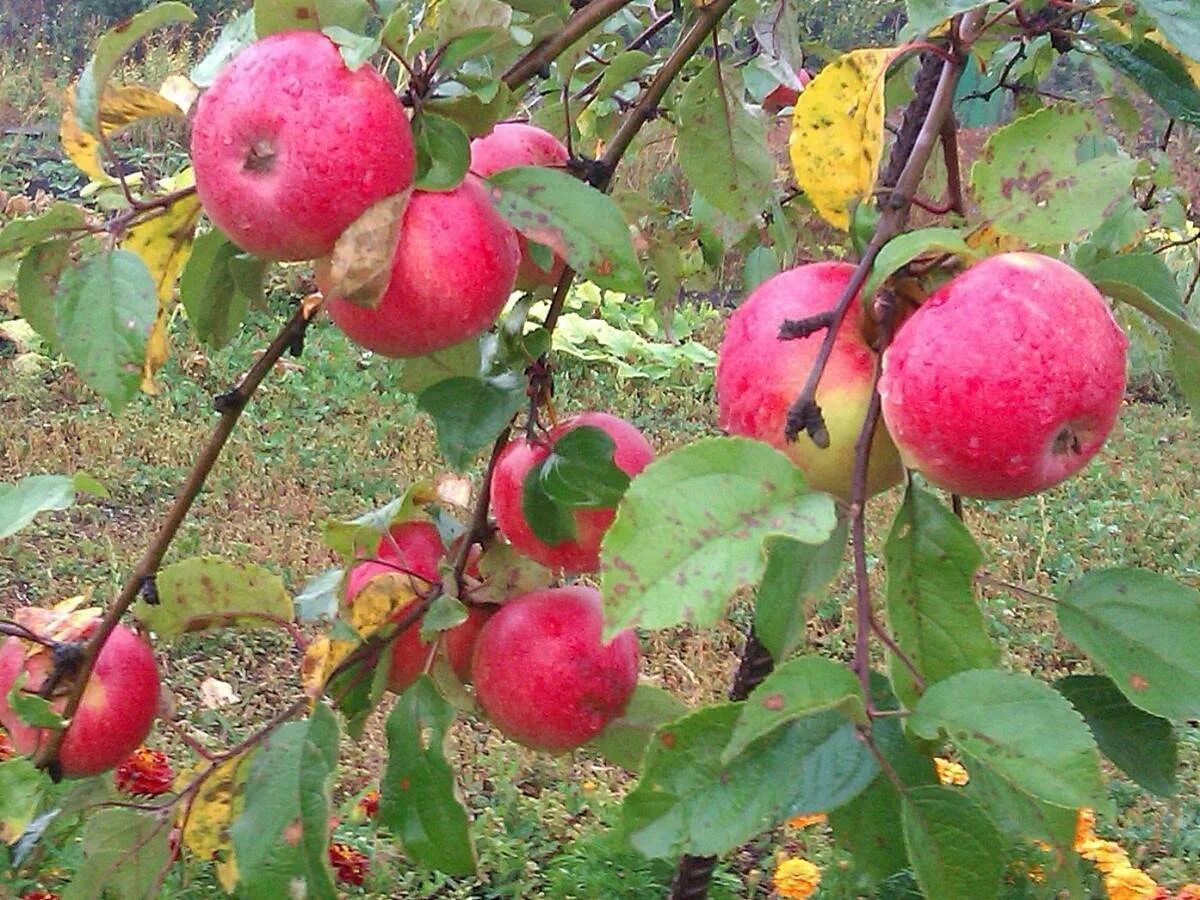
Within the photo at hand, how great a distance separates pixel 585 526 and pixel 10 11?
8122 mm

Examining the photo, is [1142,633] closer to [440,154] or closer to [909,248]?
[909,248]

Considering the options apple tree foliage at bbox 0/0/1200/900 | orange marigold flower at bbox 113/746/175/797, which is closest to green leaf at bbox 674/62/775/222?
apple tree foliage at bbox 0/0/1200/900

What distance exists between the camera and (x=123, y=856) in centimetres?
89

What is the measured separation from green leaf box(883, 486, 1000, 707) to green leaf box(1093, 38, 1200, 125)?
1.13ft

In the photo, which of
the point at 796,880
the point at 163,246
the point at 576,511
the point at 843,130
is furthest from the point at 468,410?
the point at 796,880

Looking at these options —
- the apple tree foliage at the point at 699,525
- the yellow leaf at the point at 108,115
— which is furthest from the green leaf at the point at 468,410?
the yellow leaf at the point at 108,115

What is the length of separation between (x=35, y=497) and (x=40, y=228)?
0.20 metres

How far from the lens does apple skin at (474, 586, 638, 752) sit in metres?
0.79

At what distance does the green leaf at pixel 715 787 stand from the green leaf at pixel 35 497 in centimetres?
43

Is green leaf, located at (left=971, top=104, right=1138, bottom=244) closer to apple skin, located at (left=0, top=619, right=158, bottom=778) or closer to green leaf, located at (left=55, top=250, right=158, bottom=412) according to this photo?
green leaf, located at (left=55, top=250, right=158, bottom=412)

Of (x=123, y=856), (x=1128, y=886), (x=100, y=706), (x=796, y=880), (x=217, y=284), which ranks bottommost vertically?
(x=796, y=880)

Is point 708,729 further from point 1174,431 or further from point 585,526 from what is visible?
point 1174,431

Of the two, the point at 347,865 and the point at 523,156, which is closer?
the point at 523,156

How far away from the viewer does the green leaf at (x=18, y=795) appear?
0.76m
